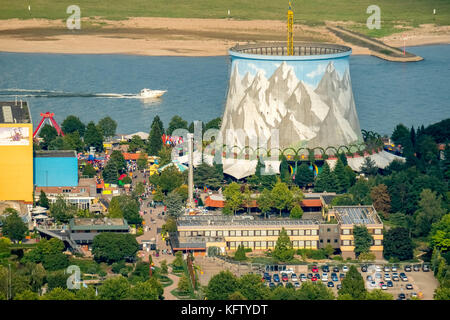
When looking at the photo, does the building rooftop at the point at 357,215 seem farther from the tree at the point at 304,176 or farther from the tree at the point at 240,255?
the tree at the point at 304,176

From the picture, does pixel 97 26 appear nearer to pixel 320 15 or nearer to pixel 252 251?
pixel 320 15

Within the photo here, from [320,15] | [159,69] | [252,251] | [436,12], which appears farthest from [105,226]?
[436,12]

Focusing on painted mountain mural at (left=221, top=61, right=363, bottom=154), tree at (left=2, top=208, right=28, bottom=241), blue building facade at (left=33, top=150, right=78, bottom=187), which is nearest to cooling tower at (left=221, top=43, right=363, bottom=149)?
painted mountain mural at (left=221, top=61, right=363, bottom=154)

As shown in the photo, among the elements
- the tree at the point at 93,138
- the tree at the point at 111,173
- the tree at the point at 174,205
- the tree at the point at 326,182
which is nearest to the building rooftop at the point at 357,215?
the tree at the point at 326,182

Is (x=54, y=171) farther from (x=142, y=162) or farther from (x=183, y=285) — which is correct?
(x=183, y=285)

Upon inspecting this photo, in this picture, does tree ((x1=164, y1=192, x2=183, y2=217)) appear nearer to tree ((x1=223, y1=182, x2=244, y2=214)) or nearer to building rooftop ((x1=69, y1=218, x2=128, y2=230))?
tree ((x1=223, y1=182, x2=244, y2=214))

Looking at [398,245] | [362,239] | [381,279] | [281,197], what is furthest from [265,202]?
[381,279]
